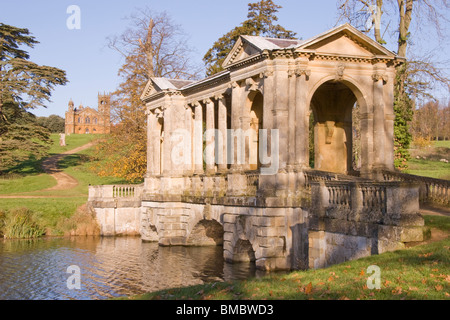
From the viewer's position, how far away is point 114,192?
3469 centimetres

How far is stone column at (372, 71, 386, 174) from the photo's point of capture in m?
21.1

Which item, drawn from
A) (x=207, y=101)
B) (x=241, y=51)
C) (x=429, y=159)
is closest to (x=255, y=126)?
(x=207, y=101)

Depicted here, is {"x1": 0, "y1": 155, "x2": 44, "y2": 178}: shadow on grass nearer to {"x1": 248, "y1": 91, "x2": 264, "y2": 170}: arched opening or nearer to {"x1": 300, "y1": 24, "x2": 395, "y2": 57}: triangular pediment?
{"x1": 248, "y1": 91, "x2": 264, "y2": 170}: arched opening

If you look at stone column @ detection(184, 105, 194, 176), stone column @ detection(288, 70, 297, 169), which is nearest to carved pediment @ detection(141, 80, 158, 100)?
stone column @ detection(184, 105, 194, 176)

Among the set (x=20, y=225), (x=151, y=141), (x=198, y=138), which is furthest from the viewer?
(x=151, y=141)

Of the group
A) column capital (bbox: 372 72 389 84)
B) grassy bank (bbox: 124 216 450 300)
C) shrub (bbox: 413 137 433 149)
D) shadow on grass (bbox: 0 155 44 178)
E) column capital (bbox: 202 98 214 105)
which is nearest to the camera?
grassy bank (bbox: 124 216 450 300)

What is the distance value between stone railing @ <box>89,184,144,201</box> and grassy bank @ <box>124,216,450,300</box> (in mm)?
22905

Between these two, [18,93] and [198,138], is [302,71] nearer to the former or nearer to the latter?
[198,138]

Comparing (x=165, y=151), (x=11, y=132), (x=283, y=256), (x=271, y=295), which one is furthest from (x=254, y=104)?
(x=11, y=132)

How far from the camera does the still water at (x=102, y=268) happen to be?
59.9ft

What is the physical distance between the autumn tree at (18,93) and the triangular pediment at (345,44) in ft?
103

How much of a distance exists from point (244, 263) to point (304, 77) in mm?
7692

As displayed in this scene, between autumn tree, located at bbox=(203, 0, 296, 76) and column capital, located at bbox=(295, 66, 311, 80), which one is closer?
column capital, located at bbox=(295, 66, 311, 80)

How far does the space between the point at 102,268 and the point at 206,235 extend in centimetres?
719
